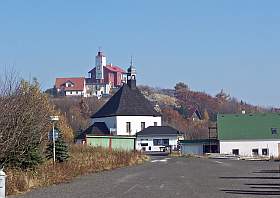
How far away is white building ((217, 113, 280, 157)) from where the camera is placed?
85.8m

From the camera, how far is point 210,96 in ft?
601

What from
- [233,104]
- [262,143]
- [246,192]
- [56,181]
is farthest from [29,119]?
A: [233,104]

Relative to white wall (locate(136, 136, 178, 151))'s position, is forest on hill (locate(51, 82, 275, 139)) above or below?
above

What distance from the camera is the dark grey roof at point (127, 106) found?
107m

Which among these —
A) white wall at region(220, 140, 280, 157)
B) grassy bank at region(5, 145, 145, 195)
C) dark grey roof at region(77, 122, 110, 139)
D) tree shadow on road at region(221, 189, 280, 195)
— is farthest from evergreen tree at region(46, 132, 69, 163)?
dark grey roof at region(77, 122, 110, 139)

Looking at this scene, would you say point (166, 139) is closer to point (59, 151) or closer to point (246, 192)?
point (59, 151)

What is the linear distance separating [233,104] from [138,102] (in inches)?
3013

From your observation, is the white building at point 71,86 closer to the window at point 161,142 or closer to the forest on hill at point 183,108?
the forest on hill at point 183,108

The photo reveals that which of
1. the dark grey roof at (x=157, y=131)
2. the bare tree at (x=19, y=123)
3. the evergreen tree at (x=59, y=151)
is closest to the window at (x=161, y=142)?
the dark grey roof at (x=157, y=131)

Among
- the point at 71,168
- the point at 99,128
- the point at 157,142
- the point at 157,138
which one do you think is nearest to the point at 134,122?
the point at 157,138

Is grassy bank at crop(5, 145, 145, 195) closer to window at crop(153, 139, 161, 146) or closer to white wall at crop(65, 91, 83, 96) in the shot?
window at crop(153, 139, 161, 146)

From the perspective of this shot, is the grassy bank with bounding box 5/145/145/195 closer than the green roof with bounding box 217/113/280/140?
Yes

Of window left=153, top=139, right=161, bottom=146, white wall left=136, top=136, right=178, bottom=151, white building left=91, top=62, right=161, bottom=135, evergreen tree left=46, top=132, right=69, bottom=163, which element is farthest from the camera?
window left=153, top=139, right=161, bottom=146

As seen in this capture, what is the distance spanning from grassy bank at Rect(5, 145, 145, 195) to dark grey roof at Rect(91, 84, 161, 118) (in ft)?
183
